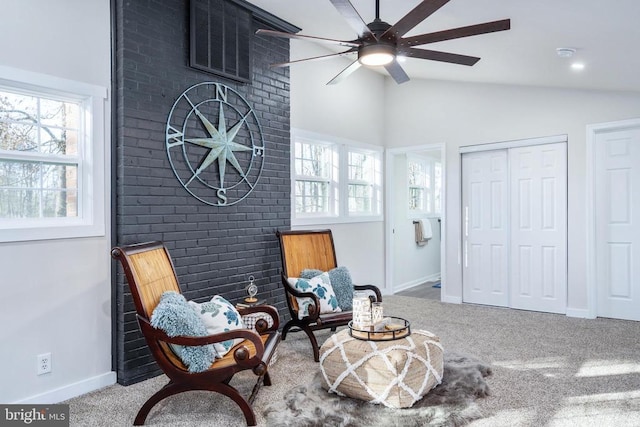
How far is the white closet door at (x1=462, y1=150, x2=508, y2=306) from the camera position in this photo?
215 inches

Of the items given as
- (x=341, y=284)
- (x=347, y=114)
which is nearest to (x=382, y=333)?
(x=341, y=284)

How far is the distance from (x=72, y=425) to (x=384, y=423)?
176 centimetres

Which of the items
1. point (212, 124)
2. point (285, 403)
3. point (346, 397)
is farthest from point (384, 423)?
point (212, 124)

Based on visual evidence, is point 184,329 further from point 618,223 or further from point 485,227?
point 618,223

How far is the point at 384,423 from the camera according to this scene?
8.01 ft

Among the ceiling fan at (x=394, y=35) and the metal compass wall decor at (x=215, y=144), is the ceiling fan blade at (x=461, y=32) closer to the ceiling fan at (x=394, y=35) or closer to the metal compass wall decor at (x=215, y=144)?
the ceiling fan at (x=394, y=35)

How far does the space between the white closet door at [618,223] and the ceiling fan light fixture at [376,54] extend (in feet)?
10.8

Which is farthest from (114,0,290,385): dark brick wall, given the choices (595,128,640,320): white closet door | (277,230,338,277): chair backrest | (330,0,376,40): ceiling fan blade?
(595,128,640,320): white closet door

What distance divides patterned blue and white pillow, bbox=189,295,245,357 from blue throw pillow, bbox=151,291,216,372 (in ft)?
0.52

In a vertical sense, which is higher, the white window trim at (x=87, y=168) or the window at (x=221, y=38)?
the window at (x=221, y=38)

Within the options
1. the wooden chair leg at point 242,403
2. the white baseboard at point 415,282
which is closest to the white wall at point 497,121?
the white baseboard at point 415,282

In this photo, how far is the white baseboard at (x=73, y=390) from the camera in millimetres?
2764

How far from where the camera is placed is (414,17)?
7.59ft

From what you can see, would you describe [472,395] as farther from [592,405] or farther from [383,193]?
[383,193]
